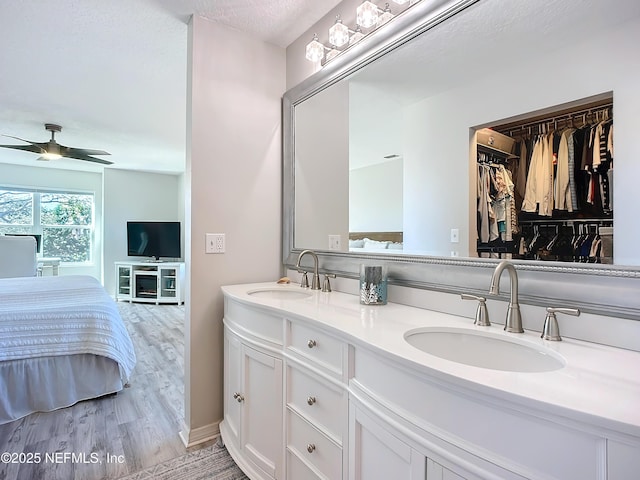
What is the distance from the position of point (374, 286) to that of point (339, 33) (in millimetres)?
1247

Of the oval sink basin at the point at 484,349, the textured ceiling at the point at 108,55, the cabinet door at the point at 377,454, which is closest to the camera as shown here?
the cabinet door at the point at 377,454

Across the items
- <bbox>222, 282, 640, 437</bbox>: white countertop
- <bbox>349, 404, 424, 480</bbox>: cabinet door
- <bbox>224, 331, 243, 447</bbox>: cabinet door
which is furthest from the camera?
<bbox>224, 331, 243, 447</bbox>: cabinet door

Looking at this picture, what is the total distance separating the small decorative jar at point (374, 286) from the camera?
1555 millimetres

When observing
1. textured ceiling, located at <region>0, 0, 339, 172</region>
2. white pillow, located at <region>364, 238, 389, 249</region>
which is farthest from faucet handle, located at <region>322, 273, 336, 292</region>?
textured ceiling, located at <region>0, 0, 339, 172</region>

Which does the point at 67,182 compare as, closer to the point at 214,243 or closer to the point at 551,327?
the point at 214,243

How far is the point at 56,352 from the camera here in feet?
7.93

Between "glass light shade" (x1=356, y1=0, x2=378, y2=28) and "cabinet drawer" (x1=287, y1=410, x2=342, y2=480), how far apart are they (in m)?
1.72

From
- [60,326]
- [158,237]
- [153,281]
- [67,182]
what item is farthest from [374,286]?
[67,182]

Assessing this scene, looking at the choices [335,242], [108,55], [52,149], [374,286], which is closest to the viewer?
[374,286]

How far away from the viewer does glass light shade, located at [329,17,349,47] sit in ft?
5.78

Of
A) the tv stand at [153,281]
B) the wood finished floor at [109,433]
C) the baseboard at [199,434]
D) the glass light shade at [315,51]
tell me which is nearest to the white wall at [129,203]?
the tv stand at [153,281]

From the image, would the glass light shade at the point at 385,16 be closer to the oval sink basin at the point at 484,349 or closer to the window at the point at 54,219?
the oval sink basin at the point at 484,349

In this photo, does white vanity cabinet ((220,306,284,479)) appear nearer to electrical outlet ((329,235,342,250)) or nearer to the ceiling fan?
electrical outlet ((329,235,342,250))

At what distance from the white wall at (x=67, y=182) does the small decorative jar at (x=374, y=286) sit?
20.9 feet
